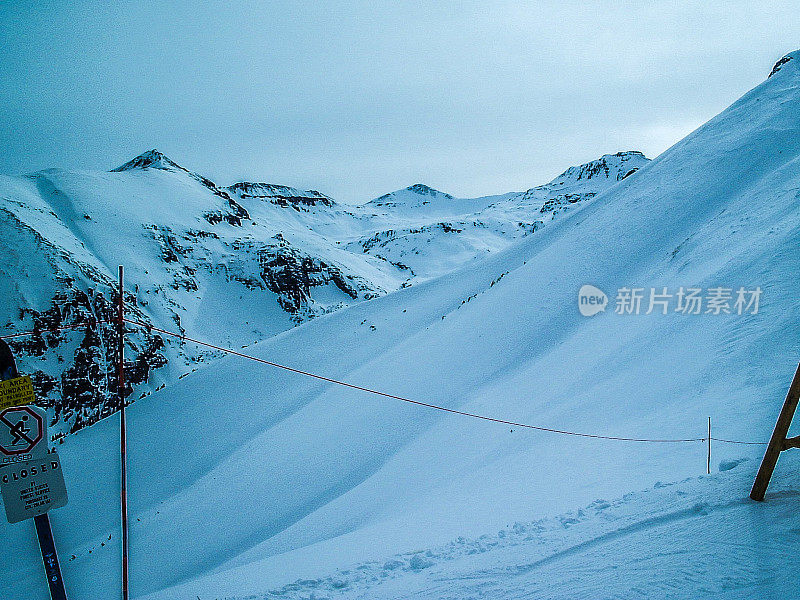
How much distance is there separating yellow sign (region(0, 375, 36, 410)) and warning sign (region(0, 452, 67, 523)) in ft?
2.00

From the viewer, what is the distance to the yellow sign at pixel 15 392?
4.37 m

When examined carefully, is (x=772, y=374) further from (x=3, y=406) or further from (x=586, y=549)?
(x=3, y=406)

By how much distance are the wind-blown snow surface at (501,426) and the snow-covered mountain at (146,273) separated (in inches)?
352

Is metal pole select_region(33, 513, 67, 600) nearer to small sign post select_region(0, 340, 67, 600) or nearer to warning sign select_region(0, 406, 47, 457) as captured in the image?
small sign post select_region(0, 340, 67, 600)

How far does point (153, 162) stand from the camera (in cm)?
9275

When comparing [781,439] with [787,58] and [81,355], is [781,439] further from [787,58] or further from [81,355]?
[81,355]

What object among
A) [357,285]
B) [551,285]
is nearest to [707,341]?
[551,285]

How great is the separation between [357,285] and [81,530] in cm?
5421

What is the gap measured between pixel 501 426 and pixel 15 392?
1132cm

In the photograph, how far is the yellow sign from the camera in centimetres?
437

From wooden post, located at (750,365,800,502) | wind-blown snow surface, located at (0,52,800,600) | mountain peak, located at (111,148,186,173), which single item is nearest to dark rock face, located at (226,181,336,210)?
mountain peak, located at (111,148,186,173)

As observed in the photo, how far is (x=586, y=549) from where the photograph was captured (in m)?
5.05

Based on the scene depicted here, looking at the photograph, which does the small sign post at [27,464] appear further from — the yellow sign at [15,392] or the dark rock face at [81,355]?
the dark rock face at [81,355]

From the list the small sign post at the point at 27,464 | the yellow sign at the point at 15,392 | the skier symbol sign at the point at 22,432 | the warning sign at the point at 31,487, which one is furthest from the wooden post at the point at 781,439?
the yellow sign at the point at 15,392
